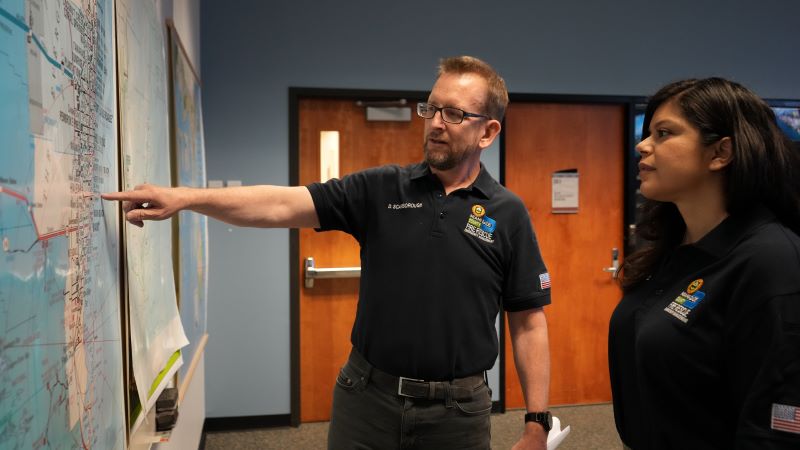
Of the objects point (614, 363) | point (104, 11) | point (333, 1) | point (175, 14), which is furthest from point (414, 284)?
point (333, 1)

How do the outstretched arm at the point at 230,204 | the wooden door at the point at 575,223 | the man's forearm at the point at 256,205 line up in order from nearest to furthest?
the outstretched arm at the point at 230,204
the man's forearm at the point at 256,205
the wooden door at the point at 575,223

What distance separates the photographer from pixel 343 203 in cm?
142

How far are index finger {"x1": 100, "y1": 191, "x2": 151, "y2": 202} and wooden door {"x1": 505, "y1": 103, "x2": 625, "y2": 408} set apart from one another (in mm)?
2627

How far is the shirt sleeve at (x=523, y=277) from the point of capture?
1457mm

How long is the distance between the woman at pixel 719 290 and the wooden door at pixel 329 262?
2135mm

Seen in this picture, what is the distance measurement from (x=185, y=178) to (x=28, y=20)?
1351mm

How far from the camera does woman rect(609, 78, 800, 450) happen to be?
2.72 ft

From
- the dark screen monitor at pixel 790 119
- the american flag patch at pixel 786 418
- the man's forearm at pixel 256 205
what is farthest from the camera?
the dark screen monitor at pixel 790 119

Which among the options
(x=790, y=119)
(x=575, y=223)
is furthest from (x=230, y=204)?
(x=790, y=119)

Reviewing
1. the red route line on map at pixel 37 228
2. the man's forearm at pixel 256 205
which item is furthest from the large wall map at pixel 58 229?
the man's forearm at pixel 256 205

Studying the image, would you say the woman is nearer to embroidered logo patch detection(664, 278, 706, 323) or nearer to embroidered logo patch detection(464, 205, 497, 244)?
embroidered logo patch detection(664, 278, 706, 323)

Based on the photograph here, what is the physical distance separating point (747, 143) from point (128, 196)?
3.48ft

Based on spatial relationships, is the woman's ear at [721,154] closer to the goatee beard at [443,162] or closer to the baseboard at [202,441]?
the goatee beard at [443,162]

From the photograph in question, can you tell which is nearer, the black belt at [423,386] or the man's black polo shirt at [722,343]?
the man's black polo shirt at [722,343]
